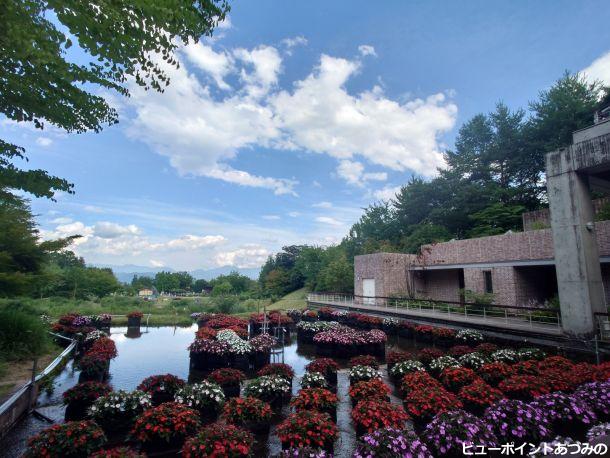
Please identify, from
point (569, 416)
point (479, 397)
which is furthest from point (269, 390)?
point (569, 416)

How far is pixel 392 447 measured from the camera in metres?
3.51

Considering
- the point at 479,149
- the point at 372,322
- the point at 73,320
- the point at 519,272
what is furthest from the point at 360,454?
the point at 479,149

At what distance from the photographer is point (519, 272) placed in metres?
17.0

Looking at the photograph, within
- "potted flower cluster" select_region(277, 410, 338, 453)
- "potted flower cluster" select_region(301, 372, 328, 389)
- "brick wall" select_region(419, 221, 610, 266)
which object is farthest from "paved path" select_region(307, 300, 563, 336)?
"potted flower cluster" select_region(277, 410, 338, 453)

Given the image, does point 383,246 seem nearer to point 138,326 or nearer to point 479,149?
point 479,149

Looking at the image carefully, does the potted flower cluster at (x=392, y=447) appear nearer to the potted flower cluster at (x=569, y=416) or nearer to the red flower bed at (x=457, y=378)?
the potted flower cluster at (x=569, y=416)

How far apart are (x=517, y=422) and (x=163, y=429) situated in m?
4.42

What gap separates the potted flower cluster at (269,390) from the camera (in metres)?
5.95

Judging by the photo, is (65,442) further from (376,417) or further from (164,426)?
(376,417)

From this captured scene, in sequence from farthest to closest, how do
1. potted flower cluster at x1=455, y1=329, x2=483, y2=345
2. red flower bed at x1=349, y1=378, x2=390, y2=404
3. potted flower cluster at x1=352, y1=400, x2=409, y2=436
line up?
potted flower cluster at x1=455, y1=329, x2=483, y2=345
red flower bed at x1=349, y1=378, x2=390, y2=404
potted flower cluster at x1=352, y1=400, x2=409, y2=436

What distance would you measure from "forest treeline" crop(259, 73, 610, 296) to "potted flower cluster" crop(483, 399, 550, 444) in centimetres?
2616

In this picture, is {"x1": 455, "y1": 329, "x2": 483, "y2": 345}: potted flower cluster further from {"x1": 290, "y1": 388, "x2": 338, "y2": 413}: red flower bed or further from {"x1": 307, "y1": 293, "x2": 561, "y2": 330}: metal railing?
{"x1": 290, "y1": 388, "x2": 338, "y2": 413}: red flower bed

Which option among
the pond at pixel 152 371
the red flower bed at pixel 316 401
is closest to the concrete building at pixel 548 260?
the pond at pixel 152 371

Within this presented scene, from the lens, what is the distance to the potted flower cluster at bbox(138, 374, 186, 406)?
5941 millimetres
